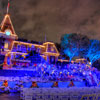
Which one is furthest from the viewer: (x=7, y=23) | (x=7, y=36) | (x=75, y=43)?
(x=75, y=43)

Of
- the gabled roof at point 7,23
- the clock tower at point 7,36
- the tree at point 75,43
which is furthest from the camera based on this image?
the tree at point 75,43

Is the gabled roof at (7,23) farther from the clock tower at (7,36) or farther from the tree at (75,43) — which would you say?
the tree at (75,43)

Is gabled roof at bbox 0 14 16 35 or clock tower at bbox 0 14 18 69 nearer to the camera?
clock tower at bbox 0 14 18 69

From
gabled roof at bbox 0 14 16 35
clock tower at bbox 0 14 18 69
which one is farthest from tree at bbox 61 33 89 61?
gabled roof at bbox 0 14 16 35

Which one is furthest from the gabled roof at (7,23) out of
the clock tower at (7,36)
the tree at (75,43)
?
the tree at (75,43)

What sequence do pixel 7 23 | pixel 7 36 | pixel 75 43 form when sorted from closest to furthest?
pixel 7 36 < pixel 7 23 < pixel 75 43

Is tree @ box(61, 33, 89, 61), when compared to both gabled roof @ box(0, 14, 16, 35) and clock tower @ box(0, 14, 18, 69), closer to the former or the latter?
clock tower @ box(0, 14, 18, 69)

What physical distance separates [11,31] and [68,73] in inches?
682

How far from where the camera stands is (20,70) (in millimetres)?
26188

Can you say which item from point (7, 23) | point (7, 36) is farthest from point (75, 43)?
point (7, 23)

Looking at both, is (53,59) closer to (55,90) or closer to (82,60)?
(82,60)

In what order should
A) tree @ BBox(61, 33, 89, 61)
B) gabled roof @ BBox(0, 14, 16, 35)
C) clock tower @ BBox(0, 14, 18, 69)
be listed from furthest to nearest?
1. tree @ BBox(61, 33, 89, 61)
2. gabled roof @ BBox(0, 14, 16, 35)
3. clock tower @ BBox(0, 14, 18, 69)

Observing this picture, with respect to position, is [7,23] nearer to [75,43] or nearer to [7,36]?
[7,36]

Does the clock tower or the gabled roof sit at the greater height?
the gabled roof
